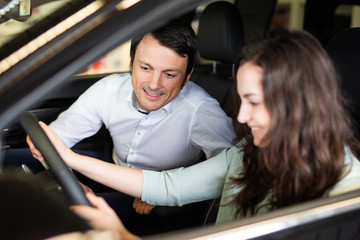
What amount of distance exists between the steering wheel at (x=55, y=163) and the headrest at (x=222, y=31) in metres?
1.21

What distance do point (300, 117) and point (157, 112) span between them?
2.82 feet

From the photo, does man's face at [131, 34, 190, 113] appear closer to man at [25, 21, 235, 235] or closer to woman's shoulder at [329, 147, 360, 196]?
man at [25, 21, 235, 235]

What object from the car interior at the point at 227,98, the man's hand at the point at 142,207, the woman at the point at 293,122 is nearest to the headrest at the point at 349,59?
the car interior at the point at 227,98

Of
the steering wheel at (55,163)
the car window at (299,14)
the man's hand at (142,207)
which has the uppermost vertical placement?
the steering wheel at (55,163)

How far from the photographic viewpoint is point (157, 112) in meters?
1.81

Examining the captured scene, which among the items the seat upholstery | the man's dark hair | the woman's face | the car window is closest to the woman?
the woman's face

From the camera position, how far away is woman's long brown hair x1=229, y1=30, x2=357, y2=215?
1022 mm

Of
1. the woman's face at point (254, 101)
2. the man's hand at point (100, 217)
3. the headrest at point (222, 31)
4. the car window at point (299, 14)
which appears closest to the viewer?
the man's hand at point (100, 217)

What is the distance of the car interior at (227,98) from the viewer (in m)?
0.96

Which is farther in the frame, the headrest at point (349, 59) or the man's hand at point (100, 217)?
the headrest at point (349, 59)

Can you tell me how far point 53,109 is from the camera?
2.54m

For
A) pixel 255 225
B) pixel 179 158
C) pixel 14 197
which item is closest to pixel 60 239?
pixel 14 197

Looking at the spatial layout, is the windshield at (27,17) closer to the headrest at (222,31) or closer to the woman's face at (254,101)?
the woman's face at (254,101)

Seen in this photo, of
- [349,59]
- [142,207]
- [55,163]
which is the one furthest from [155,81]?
[349,59]
